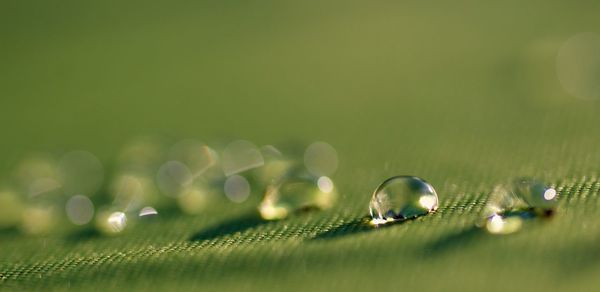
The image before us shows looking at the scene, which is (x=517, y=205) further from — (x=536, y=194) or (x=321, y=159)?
(x=321, y=159)

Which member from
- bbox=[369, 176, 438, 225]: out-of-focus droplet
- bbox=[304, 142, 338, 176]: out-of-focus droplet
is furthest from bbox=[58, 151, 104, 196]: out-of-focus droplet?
bbox=[369, 176, 438, 225]: out-of-focus droplet

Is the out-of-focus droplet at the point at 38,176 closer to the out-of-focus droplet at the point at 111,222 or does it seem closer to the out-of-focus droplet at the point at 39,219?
the out-of-focus droplet at the point at 39,219

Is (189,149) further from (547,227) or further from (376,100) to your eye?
(547,227)

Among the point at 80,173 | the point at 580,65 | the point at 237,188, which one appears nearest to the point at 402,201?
the point at 237,188

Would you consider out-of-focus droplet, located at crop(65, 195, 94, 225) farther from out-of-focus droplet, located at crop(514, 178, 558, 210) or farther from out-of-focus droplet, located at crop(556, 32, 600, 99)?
out-of-focus droplet, located at crop(556, 32, 600, 99)

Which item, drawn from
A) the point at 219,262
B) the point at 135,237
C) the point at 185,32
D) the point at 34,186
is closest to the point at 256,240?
the point at 219,262
